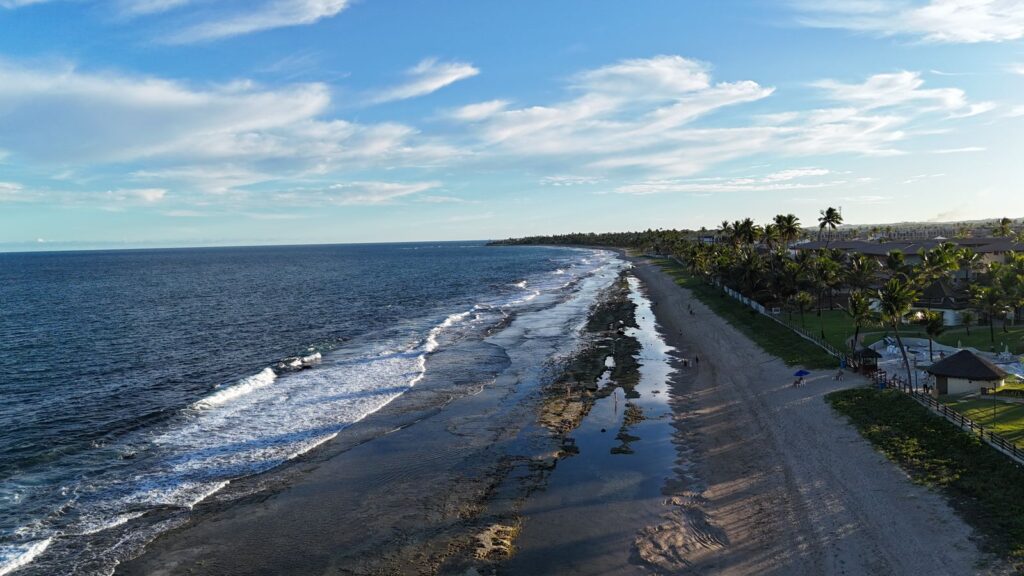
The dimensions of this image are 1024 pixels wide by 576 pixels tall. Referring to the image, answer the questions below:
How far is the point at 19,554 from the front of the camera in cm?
2070

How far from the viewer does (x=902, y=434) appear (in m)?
27.5

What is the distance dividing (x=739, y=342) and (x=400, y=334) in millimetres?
34346

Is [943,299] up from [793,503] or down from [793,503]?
up

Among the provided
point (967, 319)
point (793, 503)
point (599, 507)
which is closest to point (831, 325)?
point (967, 319)

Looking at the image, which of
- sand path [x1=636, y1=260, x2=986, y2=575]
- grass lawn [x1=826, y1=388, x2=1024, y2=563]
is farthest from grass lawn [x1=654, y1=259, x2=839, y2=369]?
grass lawn [x1=826, y1=388, x2=1024, y2=563]

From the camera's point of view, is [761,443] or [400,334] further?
[400,334]

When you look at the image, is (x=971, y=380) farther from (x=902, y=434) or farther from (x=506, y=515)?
(x=506, y=515)

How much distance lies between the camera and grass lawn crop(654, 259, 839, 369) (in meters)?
42.7

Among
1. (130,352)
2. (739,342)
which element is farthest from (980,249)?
(130,352)

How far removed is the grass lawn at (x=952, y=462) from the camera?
19.5 m

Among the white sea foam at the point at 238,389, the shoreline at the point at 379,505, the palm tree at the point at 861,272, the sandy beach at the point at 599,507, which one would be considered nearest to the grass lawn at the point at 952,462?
the sandy beach at the point at 599,507

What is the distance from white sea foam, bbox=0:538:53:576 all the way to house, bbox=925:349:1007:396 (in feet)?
132

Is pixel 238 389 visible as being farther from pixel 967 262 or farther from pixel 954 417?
pixel 967 262

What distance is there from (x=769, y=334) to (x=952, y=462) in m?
29.6
